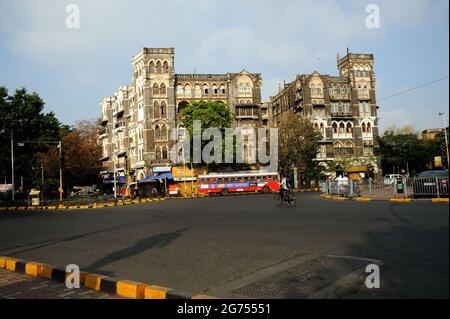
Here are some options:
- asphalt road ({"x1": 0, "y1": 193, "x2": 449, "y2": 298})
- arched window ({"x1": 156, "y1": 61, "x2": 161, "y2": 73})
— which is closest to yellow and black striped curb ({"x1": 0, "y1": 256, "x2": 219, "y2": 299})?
asphalt road ({"x1": 0, "y1": 193, "x2": 449, "y2": 298})

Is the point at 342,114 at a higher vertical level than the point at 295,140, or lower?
higher

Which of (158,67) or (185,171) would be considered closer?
(185,171)

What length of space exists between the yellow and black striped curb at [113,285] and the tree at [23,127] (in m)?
50.2

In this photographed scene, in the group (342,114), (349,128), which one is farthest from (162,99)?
(349,128)

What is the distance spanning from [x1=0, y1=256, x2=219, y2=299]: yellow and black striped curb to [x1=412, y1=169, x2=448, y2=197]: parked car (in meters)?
18.9

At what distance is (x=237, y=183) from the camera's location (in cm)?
4634

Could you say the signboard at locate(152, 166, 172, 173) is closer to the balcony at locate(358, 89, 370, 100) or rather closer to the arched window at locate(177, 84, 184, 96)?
the arched window at locate(177, 84, 184, 96)

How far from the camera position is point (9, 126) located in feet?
172

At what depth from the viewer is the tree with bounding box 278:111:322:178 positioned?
5513 cm

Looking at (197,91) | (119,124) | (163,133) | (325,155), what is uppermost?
(197,91)

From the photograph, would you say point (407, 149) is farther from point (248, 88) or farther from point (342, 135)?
point (248, 88)

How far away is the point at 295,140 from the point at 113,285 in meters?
50.3

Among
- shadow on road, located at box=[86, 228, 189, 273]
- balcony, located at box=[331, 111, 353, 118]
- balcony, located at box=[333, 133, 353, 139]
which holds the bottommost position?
shadow on road, located at box=[86, 228, 189, 273]
